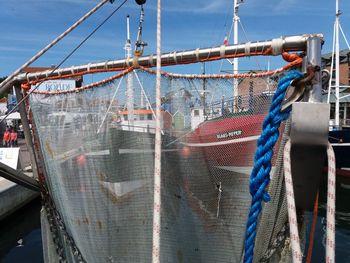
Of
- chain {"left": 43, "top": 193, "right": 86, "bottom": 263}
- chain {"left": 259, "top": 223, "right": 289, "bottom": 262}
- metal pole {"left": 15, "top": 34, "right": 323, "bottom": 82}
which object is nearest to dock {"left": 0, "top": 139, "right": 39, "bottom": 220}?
chain {"left": 43, "top": 193, "right": 86, "bottom": 263}

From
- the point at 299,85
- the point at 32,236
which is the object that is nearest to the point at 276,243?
the point at 299,85

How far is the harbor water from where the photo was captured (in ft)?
32.6

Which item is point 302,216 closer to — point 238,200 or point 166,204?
point 238,200

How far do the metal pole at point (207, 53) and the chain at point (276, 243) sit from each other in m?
1.29

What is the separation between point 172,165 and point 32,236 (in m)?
Result: 10.3

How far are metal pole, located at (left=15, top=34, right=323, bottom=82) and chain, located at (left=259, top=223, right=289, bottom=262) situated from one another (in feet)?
4.23

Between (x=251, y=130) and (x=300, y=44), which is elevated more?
(x=300, y=44)

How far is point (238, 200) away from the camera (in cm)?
282

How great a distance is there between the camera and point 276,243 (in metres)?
2.85

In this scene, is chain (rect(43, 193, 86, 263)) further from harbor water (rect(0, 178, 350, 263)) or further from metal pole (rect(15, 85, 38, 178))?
harbor water (rect(0, 178, 350, 263))

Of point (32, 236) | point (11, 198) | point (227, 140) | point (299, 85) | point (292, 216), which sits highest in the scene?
point (299, 85)

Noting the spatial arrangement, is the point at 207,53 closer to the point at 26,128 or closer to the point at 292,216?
the point at 292,216

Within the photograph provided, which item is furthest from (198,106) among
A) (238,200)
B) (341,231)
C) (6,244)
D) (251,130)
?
(341,231)

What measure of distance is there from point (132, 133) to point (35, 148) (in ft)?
4.64
